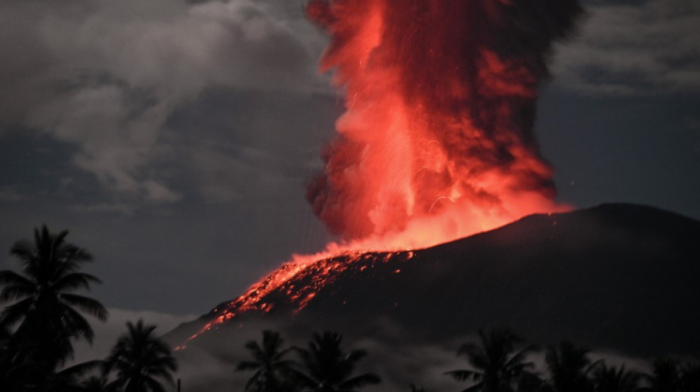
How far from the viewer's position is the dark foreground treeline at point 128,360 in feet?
141

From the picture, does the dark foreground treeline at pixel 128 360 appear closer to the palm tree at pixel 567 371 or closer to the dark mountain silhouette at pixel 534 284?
the palm tree at pixel 567 371

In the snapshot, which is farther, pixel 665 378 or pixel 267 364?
pixel 267 364

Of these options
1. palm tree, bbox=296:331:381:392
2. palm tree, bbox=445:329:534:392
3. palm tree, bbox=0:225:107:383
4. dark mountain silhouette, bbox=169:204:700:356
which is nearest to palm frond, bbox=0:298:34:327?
palm tree, bbox=0:225:107:383

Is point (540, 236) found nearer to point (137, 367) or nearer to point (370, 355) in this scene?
point (370, 355)

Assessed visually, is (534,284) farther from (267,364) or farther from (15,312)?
(15,312)

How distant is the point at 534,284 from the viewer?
13100 centimetres

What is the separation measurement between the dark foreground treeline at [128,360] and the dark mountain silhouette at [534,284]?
56.4 meters

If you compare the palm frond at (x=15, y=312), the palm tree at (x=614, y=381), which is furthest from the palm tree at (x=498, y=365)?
the palm frond at (x=15, y=312)

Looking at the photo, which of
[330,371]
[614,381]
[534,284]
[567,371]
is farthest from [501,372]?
[534,284]

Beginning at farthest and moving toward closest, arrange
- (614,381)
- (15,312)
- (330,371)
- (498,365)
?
(498,365)
(330,371)
(614,381)
(15,312)

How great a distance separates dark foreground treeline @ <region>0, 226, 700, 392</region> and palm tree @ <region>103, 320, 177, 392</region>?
0.05 meters

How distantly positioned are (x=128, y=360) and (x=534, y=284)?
263ft

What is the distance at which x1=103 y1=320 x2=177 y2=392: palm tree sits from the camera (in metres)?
57.0

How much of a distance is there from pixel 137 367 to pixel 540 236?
8770 centimetres
